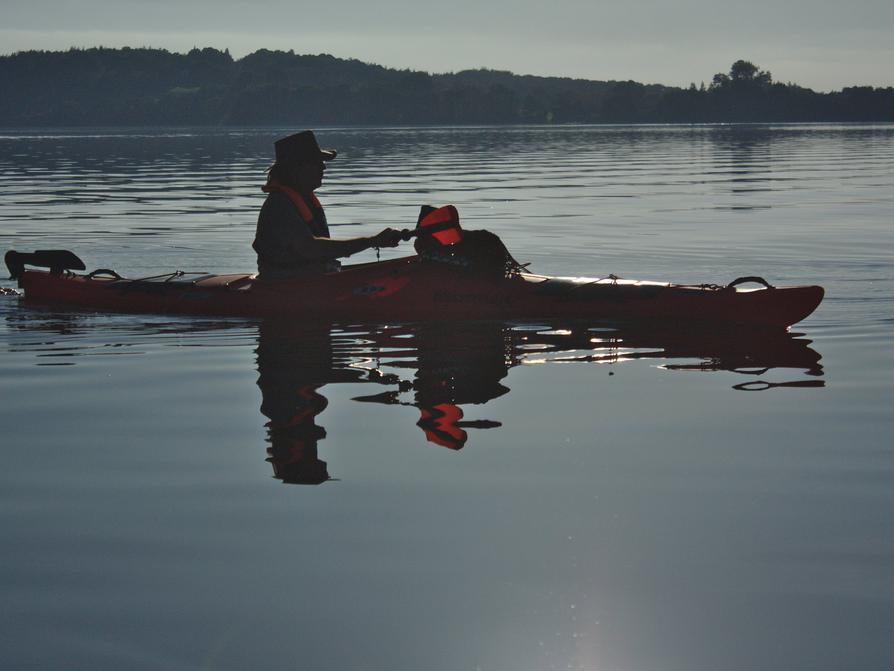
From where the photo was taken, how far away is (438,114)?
199 metres

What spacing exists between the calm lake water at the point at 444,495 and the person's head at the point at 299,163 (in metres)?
1.26

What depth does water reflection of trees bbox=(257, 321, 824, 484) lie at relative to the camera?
677cm

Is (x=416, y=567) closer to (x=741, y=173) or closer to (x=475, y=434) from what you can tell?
(x=475, y=434)

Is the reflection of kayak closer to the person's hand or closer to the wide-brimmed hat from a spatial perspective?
the person's hand

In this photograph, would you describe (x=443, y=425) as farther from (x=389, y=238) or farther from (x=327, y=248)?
(x=327, y=248)

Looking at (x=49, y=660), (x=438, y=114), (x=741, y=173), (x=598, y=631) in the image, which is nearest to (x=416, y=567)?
(x=598, y=631)

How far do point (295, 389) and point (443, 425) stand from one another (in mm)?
1468

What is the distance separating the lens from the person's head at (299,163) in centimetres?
1040

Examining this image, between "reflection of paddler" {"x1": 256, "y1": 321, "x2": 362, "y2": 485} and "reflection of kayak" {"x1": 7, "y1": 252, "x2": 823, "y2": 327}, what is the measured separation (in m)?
0.36

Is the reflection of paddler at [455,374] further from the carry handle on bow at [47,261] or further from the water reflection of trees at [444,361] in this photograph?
the carry handle on bow at [47,261]

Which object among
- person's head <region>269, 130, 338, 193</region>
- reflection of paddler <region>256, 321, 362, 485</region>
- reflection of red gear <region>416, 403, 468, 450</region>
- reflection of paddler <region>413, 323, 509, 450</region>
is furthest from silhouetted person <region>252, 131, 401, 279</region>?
reflection of red gear <region>416, 403, 468, 450</region>

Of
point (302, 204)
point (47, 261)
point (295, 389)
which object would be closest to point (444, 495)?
point (295, 389)

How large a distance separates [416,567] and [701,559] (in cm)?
105

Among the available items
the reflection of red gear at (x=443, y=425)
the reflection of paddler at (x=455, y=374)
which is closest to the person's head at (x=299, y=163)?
the reflection of paddler at (x=455, y=374)
